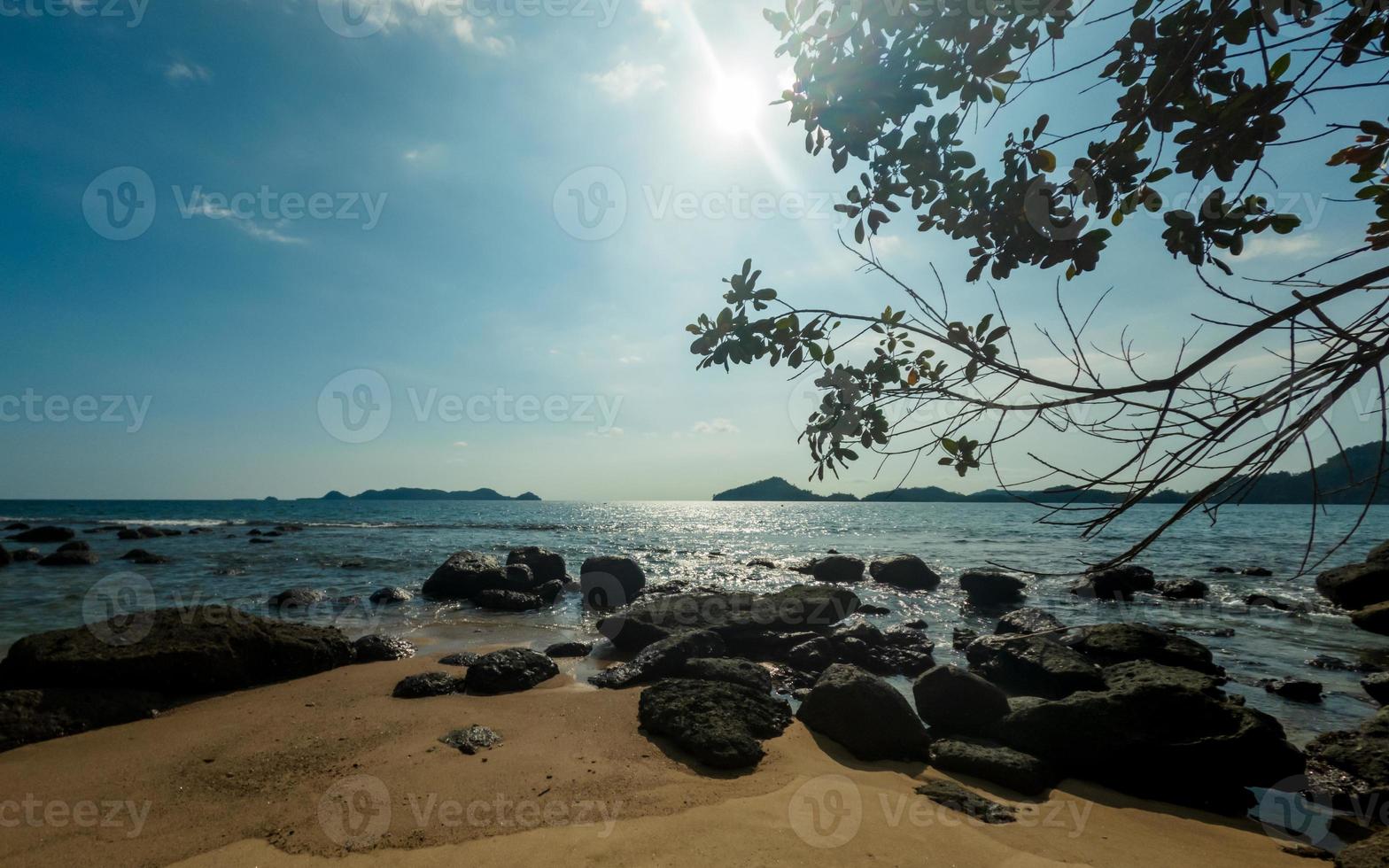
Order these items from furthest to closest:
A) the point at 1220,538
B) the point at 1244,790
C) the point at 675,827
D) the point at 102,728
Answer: the point at 1220,538
the point at 102,728
the point at 1244,790
the point at 675,827

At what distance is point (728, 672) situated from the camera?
25.6ft

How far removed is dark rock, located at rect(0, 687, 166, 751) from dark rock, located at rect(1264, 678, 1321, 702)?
14.6 metres

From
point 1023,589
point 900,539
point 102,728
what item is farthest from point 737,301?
point 900,539

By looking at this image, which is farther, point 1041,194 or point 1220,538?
point 1220,538

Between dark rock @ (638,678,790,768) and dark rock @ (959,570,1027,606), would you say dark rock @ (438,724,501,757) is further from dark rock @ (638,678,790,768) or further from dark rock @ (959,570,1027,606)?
dark rock @ (959,570,1027,606)

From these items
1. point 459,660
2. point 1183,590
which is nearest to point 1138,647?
point 459,660

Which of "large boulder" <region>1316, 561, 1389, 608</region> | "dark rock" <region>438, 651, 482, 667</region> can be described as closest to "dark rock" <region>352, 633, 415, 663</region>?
"dark rock" <region>438, 651, 482, 667</region>

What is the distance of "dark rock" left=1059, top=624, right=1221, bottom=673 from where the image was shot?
30.9ft

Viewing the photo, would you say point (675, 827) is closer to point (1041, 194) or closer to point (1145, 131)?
point (1041, 194)

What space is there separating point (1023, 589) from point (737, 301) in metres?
18.4

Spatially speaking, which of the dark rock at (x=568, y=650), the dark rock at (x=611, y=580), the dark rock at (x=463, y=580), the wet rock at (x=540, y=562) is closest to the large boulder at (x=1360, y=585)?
the dark rock at (x=611, y=580)

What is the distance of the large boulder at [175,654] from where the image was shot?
6.68m

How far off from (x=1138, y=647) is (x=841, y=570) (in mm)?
12819

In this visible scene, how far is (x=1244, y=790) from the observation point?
567cm
